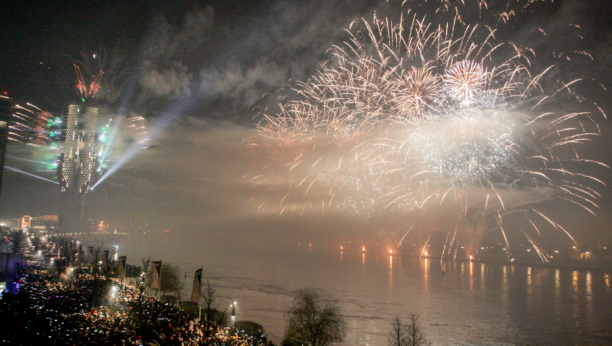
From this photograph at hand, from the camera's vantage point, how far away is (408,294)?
150 ft

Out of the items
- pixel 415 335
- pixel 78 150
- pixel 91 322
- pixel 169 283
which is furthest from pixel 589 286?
pixel 78 150

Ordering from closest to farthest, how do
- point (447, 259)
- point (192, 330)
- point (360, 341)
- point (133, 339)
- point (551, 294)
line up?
point (133, 339) < point (192, 330) < point (360, 341) < point (551, 294) < point (447, 259)

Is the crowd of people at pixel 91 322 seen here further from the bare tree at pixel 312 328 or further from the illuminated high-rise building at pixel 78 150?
the illuminated high-rise building at pixel 78 150

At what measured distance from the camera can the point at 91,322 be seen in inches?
585

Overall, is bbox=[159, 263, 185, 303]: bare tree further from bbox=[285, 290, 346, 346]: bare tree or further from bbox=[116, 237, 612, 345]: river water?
bbox=[285, 290, 346, 346]: bare tree

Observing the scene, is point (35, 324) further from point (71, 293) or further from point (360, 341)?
point (360, 341)

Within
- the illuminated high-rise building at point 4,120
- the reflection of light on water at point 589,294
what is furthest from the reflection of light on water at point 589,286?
the illuminated high-rise building at point 4,120

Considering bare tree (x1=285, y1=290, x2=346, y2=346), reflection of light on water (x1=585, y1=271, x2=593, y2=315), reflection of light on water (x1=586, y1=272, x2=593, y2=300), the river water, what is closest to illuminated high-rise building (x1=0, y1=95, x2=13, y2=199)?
the river water

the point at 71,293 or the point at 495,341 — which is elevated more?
the point at 71,293

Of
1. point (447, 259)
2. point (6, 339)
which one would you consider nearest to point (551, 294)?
point (6, 339)

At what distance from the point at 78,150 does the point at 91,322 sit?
181 ft

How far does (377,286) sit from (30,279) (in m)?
40.5

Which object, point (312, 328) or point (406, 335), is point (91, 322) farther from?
point (406, 335)

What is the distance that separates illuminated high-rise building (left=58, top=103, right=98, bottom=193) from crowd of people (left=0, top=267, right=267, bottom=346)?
3688 cm
